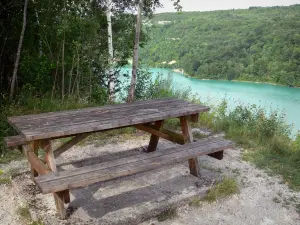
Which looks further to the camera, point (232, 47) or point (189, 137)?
point (232, 47)

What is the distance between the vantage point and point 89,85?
6691mm

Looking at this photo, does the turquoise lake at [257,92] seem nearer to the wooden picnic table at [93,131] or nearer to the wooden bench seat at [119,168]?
the wooden picnic table at [93,131]

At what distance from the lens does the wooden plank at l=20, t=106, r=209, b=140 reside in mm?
2445

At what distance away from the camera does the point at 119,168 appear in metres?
2.60

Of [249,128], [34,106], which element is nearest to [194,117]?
[249,128]

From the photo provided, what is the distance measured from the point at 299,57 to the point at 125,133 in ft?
81.5

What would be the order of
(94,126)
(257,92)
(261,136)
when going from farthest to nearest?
(257,92)
(261,136)
(94,126)

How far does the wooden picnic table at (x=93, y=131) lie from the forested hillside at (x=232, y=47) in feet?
51.6

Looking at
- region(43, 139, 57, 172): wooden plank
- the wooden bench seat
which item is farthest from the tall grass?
region(43, 139, 57, 172): wooden plank

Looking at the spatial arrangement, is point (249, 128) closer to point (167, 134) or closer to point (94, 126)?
point (167, 134)

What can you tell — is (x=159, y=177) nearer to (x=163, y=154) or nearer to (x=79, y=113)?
(x=163, y=154)

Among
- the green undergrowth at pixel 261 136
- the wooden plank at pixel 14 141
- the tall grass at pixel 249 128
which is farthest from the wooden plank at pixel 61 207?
the green undergrowth at pixel 261 136

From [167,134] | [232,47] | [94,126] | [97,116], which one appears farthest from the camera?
[232,47]

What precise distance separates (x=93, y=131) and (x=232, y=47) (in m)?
29.3
